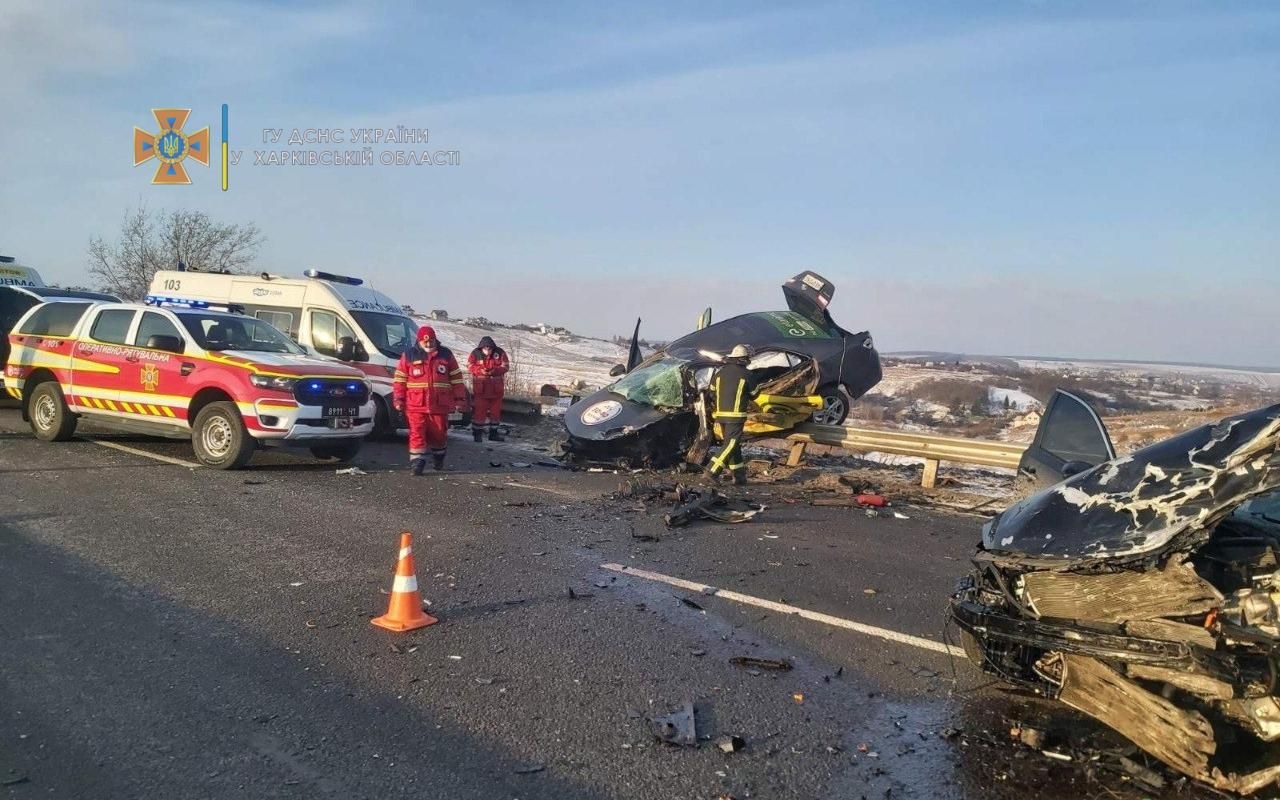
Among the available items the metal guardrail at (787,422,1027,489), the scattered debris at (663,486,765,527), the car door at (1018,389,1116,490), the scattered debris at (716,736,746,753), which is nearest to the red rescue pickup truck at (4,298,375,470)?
the scattered debris at (663,486,765,527)

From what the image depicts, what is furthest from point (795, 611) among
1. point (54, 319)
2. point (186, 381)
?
point (54, 319)

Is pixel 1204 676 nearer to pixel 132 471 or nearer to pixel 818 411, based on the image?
pixel 818 411

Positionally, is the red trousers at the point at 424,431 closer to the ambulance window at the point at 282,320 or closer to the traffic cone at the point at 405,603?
the ambulance window at the point at 282,320

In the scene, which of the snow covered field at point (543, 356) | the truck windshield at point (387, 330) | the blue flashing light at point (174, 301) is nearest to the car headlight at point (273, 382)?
the truck windshield at point (387, 330)

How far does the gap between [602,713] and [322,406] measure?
681 cm

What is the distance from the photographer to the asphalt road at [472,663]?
3.36 meters

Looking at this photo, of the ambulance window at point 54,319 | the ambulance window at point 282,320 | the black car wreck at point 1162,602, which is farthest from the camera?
the ambulance window at point 282,320

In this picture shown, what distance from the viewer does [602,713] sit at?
3.91m

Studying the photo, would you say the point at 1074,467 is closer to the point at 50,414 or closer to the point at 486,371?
the point at 486,371

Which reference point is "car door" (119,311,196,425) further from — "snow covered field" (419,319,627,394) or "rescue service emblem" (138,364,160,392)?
"snow covered field" (419,319,627,394)

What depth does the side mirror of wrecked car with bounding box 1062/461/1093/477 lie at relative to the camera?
14.8ft

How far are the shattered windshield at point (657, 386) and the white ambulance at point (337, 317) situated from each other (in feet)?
11.5

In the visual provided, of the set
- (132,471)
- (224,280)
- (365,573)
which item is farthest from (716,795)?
(224,280)

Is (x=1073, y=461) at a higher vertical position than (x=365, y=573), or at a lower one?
higher
